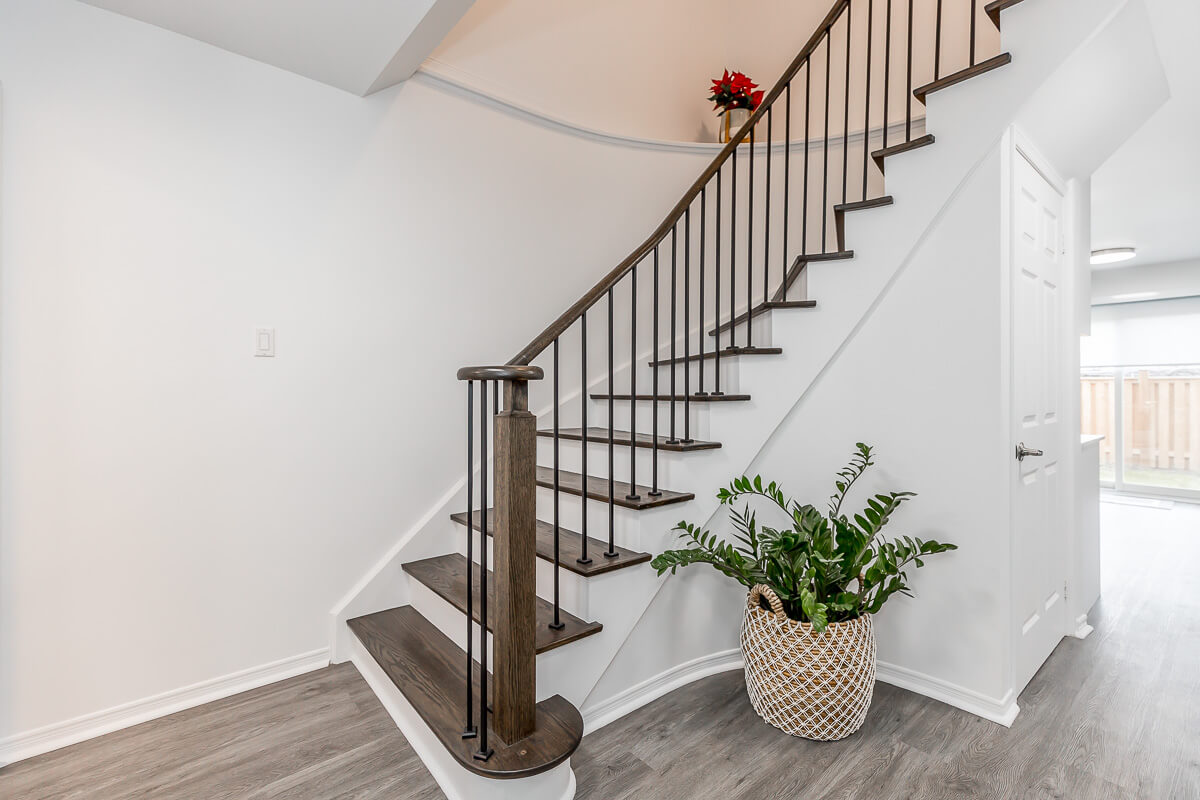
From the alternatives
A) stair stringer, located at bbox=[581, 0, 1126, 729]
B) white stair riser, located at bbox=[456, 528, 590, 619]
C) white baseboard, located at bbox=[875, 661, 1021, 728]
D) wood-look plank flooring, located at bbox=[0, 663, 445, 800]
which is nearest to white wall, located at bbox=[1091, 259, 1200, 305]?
stair stringer, located at bbox=[581, 0, 1126, 729]

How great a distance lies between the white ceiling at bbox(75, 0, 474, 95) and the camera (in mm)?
1710

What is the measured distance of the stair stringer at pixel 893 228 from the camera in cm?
172

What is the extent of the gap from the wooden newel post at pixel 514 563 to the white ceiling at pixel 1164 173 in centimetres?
215

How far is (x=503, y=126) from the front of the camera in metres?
2.58

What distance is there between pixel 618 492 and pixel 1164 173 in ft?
12.0

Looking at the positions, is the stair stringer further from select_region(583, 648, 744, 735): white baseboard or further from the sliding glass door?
the sliding glass door

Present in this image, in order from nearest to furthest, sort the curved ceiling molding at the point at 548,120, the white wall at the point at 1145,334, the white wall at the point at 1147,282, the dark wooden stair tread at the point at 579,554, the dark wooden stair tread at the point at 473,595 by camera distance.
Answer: the dark wooden stair tread at the point at 473,595 < the dark wooden stair tread at the point at 579,554 < the curved ceiling molding at the point at 548,120 < the white wall at the point at 1147,282 < the white wall at the point at 1145,334

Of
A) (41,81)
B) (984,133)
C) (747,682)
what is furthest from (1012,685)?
(41,81)

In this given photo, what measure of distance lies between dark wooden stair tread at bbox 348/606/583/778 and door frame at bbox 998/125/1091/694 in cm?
146

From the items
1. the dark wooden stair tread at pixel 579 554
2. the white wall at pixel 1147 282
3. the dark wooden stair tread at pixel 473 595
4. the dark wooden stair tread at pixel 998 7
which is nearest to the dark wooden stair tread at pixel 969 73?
the dark wooden stair tread at pixel 998 7

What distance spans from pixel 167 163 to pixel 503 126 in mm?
1298

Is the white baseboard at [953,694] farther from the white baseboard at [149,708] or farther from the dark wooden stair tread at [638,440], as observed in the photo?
the white baseboard at [149,708]

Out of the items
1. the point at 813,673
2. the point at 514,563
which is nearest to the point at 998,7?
the point at 813,673

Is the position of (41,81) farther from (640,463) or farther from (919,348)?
(919,348)
